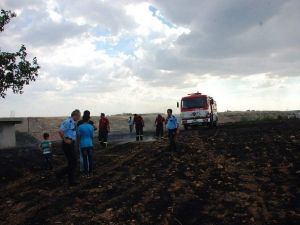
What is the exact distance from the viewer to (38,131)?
51344 millimetres

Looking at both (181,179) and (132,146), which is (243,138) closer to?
(132,146)

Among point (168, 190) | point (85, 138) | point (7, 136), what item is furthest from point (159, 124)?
point (168, 190)

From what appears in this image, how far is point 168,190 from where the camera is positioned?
12.2 metres

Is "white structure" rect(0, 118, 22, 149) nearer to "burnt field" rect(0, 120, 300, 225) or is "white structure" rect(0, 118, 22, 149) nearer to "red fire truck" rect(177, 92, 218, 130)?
"red fire truck" rect(177, 92, 218, 130)

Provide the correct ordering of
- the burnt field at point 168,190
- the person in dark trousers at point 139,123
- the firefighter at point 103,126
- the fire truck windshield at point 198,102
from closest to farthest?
1. the burnt field at point 168,190
2. the firefighter at point 103,126
3. the person in dark trousers at point 139,123
4. the fire truck windshield at point 198,102

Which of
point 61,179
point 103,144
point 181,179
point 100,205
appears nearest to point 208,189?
point 181,179

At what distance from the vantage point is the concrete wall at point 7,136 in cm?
3266

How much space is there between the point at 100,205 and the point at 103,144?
49.4 ft

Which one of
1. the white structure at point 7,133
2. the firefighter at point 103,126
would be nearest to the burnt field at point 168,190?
Result: the firefighter at point 103,126

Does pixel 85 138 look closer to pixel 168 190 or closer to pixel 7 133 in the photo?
pixel 168 190

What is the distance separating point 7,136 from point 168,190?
77.4 feet

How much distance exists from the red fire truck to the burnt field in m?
14.7

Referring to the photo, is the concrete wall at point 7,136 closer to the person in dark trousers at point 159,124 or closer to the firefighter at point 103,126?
the firefighter at point 103,126

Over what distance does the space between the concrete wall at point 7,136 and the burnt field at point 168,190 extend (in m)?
13.9
